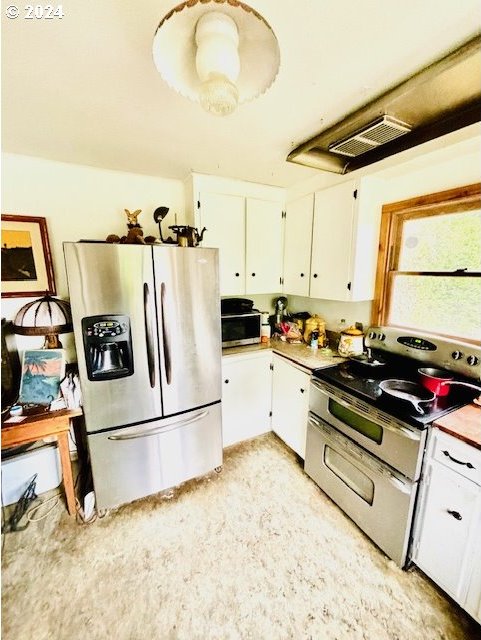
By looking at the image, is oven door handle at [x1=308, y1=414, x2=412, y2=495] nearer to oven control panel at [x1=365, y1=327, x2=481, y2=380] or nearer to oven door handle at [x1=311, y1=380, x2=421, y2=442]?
oven door handle at [x1=311, y1=380, x2=421, y2=442]

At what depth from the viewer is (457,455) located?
121 cm

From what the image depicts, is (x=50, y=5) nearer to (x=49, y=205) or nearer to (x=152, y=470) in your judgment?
(x=49, y=205)

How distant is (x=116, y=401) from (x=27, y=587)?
39.4 inches

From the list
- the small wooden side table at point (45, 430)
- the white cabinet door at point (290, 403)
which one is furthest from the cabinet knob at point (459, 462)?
the small wooden side table at point (45, 430)

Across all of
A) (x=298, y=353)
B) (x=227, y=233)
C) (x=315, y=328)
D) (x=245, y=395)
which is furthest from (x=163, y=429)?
(x=227, y=233)

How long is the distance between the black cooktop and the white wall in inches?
79.2

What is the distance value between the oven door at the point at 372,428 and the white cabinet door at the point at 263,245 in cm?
115

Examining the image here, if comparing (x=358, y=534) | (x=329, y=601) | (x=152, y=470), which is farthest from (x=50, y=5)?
(x=358, y=534)

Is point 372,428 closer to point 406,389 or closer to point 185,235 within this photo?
point 406,389

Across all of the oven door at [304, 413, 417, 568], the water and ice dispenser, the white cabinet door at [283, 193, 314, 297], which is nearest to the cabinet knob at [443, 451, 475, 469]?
the oven door at [304, 413, 417, 568]

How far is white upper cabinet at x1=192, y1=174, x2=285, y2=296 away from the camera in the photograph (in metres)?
2.32

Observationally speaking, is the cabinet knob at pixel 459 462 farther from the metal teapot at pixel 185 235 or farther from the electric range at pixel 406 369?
the metal teapot at pixel 185 235

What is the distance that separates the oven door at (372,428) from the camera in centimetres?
132

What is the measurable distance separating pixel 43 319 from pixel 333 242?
86.4 inches
